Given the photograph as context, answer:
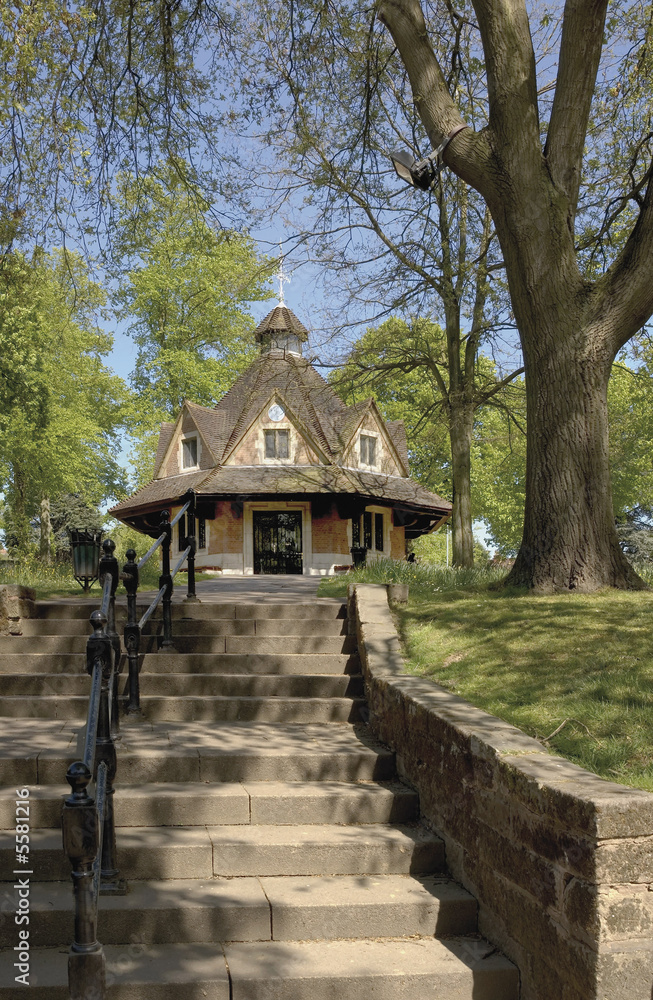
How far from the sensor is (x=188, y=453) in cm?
2975

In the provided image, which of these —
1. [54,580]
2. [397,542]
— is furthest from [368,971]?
[397,542]

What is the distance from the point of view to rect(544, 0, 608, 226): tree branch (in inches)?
338

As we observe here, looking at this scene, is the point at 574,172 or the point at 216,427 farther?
the point at 216,427

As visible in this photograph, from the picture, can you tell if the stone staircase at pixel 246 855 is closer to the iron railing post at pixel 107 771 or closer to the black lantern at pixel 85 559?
the iron railing post at pixel 107 771

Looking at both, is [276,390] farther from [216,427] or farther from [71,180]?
[71,180]

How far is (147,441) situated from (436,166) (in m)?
29.3

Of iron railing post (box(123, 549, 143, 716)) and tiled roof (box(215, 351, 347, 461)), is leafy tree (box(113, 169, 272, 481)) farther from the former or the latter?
iron railing post (box(123, 549, 143, 716))

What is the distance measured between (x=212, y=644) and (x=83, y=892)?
4.61 metres

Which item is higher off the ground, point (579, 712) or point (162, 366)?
point (162, 366)

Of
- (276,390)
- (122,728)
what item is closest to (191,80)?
(122,728)

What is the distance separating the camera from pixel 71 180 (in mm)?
9805

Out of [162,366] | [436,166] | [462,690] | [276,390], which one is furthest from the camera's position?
[162,366]

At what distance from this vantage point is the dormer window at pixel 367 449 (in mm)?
29391

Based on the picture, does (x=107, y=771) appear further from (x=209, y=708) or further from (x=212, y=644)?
(x=212, y=644)
